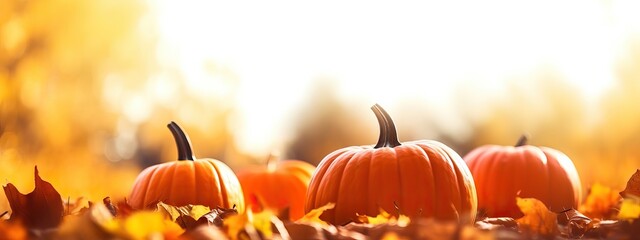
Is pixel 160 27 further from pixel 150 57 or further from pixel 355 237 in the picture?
pixel 355 237

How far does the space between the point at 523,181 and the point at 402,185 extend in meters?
0.77

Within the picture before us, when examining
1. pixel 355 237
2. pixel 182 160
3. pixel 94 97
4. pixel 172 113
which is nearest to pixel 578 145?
pixel 172 113

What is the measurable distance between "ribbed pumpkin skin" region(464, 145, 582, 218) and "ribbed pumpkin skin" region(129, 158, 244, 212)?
877mm

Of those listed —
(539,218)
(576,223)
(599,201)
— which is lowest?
(599,201)

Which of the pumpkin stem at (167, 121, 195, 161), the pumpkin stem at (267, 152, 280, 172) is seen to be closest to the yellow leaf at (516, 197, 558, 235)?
the pumpkin stem at (167, 121, 195, 161)

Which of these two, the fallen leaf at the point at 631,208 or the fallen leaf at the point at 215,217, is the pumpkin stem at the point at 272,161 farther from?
the fallen leaf at the point at 631,208

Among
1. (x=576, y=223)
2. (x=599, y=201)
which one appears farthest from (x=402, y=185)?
(x=599, y=201)

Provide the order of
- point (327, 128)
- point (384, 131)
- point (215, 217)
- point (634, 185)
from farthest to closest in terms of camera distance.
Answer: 1. point (327, 128)
2. point (384, 131)
3. point (634, 185)
4. point (215, 217)

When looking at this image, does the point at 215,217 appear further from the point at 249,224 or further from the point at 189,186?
the point at 189,186

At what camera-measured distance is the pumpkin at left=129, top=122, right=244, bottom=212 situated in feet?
7.88

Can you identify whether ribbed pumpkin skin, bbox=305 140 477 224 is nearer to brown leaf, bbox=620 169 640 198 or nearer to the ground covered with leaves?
the ground covered with leaves

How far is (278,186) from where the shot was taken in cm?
305

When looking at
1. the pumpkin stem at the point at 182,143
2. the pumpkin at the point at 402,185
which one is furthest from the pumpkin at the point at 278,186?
the pumpkin at the point at 402,185

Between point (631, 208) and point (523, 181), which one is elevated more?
point (631, 208)
